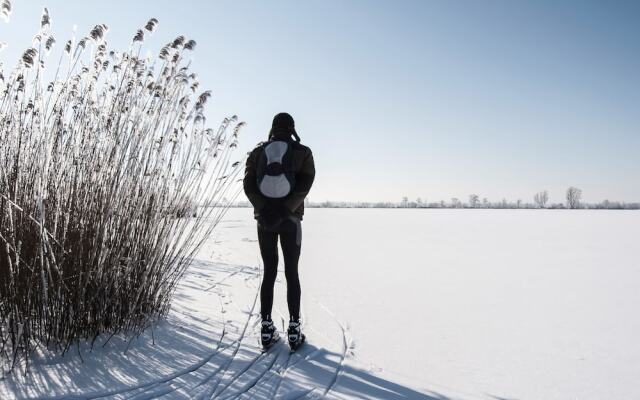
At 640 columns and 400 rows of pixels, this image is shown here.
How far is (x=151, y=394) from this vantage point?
2092mm

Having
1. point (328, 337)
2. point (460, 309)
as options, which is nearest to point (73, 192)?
point (328, 337)

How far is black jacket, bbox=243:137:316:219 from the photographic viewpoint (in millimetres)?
2809

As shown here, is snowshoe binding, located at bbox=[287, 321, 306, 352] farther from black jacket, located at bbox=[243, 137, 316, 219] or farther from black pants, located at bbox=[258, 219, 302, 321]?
black jacket, located at bbox=[243, 137, 316, 219]

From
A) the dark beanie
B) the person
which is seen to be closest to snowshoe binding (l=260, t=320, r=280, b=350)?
the person

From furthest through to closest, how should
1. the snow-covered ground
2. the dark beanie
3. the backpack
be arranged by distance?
the dark beanie
the backpack
the snow-covered ground

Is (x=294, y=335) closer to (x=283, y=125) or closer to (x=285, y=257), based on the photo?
(x=285, y=257)

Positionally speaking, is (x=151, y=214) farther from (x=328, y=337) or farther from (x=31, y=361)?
(x=328, y=337)

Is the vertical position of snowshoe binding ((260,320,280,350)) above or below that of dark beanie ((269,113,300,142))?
below

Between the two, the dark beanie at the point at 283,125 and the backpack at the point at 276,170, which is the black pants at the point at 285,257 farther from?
the dark beanie at the point at 283,125

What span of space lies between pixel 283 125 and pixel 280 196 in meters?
0.54

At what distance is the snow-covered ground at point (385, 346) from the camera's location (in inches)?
89.4

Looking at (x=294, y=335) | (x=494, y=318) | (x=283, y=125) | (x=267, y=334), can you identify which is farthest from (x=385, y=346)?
(x=283, y=125)

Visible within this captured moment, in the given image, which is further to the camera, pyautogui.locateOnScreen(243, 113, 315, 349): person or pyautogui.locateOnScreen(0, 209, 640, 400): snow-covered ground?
pyautogui.locateOnScreen(243, 113, 315, 349): person

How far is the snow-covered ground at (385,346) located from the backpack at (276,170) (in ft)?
3.71
